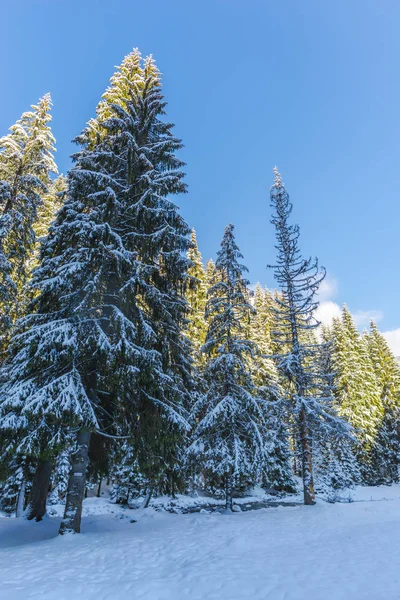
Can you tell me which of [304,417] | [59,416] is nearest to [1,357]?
[59,416]

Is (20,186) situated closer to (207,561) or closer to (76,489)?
(76,489)

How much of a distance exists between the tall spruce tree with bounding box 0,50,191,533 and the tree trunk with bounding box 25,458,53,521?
2978 millimetres

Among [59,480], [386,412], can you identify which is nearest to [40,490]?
[59,480]

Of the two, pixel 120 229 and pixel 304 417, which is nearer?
pixel 120 229

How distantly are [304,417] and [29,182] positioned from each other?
1657cm

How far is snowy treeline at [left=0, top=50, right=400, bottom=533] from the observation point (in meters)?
8.42

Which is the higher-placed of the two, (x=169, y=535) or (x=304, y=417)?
(x=304, y=417)

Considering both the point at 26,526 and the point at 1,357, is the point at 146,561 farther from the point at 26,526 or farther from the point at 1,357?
the point at 1,357

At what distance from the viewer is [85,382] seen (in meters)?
9.52

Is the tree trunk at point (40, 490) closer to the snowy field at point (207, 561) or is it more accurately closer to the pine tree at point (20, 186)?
the snowy field at point (207, 561)

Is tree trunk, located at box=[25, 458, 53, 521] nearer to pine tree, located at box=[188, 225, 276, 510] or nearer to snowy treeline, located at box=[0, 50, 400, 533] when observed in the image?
snowy treeline, located at box=[0, 50, 400, 533]

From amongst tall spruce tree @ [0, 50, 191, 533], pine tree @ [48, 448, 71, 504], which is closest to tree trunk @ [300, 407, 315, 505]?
tall spruce tree @ [0, 50, 191, 533]

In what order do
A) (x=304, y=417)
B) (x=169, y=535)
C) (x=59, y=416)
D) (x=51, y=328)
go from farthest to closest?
(x=304, y=417), (x=169, y=535), (x=51, y=328), (x=59, y=416)

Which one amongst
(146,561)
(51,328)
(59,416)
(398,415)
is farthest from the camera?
(398,415)
